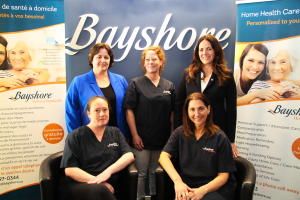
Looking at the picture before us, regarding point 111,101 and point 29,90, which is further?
point 29,90

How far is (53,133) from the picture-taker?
2535mm

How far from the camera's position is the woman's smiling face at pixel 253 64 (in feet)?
8.11

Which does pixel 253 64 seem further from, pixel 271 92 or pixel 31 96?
pixel 31 96

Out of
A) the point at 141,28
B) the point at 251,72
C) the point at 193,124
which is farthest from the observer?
the point at 141,28

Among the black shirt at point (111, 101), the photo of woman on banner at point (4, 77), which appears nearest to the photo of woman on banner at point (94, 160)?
the black shirt at point (111, 101)

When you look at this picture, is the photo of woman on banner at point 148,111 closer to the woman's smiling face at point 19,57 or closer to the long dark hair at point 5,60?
the woman's smiling face at point 19,57

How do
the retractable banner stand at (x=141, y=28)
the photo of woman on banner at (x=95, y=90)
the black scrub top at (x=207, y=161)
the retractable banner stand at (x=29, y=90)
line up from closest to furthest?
the black scrub top at (x=207, y=161) → the photo of woman on banner at (x=95, y=90) → the retractable banner stand at (x=29, y=90) → the retractable banner stand at (x=141, y=28)

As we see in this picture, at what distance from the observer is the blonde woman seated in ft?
5.53

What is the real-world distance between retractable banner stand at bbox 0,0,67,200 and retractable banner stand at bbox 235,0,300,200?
2226 mm

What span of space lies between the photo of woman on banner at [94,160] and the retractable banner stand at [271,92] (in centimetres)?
165

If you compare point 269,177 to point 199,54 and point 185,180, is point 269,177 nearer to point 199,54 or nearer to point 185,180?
point 185,180

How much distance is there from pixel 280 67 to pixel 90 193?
7.82 feet

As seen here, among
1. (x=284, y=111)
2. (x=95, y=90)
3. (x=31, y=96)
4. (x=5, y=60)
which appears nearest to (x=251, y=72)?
(x=284, y=111)

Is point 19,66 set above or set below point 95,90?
above
